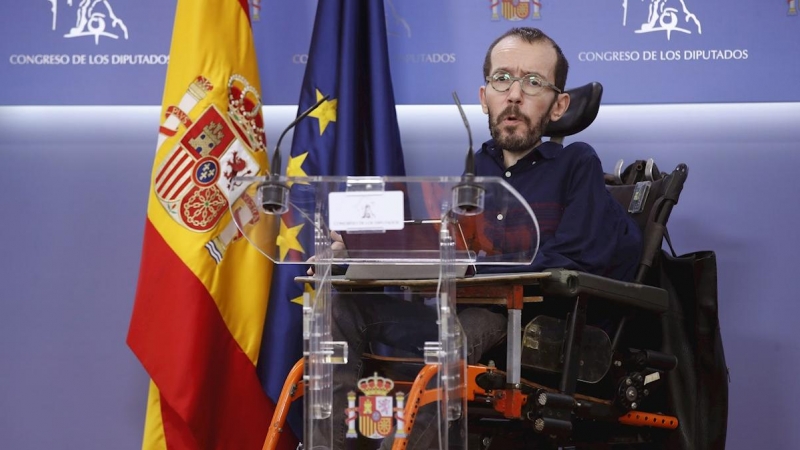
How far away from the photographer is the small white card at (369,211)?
208 centimetres

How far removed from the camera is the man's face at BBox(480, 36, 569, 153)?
10.5 feet

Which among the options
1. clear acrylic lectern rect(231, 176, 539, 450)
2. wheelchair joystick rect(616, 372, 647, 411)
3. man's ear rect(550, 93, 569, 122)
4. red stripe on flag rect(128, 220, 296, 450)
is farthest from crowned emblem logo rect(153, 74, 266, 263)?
wheelchair joystick rect(616, 372, 647, 411)

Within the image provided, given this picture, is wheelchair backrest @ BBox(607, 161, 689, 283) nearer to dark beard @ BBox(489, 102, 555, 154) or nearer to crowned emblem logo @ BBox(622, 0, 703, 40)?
dark beard @ BBox(489, 102, 555, 154)

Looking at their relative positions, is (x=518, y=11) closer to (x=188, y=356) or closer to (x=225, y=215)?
(x=225, y=215)

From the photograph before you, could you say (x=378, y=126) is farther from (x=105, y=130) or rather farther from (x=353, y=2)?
(x=105, y=130)

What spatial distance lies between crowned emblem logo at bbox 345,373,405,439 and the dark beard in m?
1.32

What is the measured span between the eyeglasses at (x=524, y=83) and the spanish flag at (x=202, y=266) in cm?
108

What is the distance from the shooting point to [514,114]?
10.6 ft

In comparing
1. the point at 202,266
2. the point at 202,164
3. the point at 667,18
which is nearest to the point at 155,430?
the point at 202,266

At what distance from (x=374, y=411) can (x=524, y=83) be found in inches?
56.6

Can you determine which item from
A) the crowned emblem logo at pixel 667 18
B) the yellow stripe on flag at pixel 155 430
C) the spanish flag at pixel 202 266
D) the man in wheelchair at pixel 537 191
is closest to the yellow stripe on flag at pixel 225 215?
the spanish flag at pixel 202 266

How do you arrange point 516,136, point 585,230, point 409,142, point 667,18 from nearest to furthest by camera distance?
point 585,230 → point 516,136 → point 667,18 → point 409,142

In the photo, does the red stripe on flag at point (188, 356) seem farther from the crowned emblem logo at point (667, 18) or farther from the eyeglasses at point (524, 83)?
the crowned emblem logo at point (667, 18)

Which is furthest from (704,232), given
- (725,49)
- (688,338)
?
(688,338)
